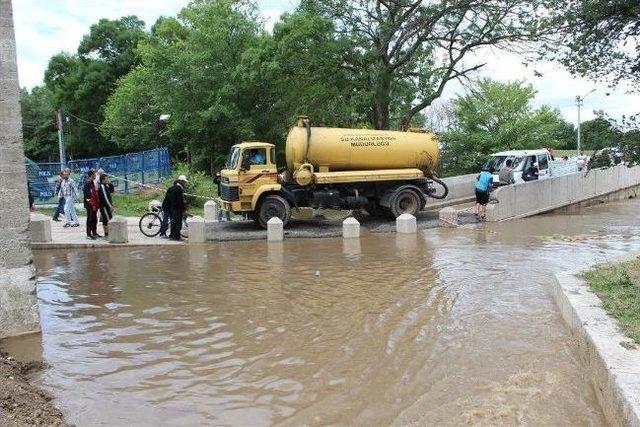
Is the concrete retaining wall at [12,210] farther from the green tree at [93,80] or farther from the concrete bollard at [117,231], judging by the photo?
the green tree at [93,80]

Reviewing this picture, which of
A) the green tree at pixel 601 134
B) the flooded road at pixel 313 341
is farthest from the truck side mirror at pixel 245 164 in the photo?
the green tree at pixel 601 134

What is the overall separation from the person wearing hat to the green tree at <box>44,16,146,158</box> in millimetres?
37074

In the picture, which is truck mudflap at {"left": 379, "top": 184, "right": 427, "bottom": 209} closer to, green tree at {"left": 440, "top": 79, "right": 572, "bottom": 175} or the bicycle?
the bicycle

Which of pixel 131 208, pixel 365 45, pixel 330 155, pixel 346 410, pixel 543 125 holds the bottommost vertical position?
pixel 346 410

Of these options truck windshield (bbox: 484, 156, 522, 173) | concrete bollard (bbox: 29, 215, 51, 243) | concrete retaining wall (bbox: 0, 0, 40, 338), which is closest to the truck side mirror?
concrete bollard (bbox: 29, 215, 51, 243)

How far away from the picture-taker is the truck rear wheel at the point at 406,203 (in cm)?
1870

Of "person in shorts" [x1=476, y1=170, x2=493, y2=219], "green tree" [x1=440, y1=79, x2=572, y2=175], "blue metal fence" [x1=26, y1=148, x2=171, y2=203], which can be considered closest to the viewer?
"person in shorts" [x1=476, y1=170, x2=493, y2=219]

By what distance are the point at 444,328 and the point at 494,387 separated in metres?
1.97

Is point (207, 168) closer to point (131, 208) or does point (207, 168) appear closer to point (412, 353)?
point (131, 208)

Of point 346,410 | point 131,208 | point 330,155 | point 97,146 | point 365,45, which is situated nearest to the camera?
point 346,410

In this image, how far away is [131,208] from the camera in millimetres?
22766

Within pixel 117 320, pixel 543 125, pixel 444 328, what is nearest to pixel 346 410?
pixel 444 328

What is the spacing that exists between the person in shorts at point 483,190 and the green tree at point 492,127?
1379 centimetres

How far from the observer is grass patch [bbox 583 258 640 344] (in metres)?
5.75
